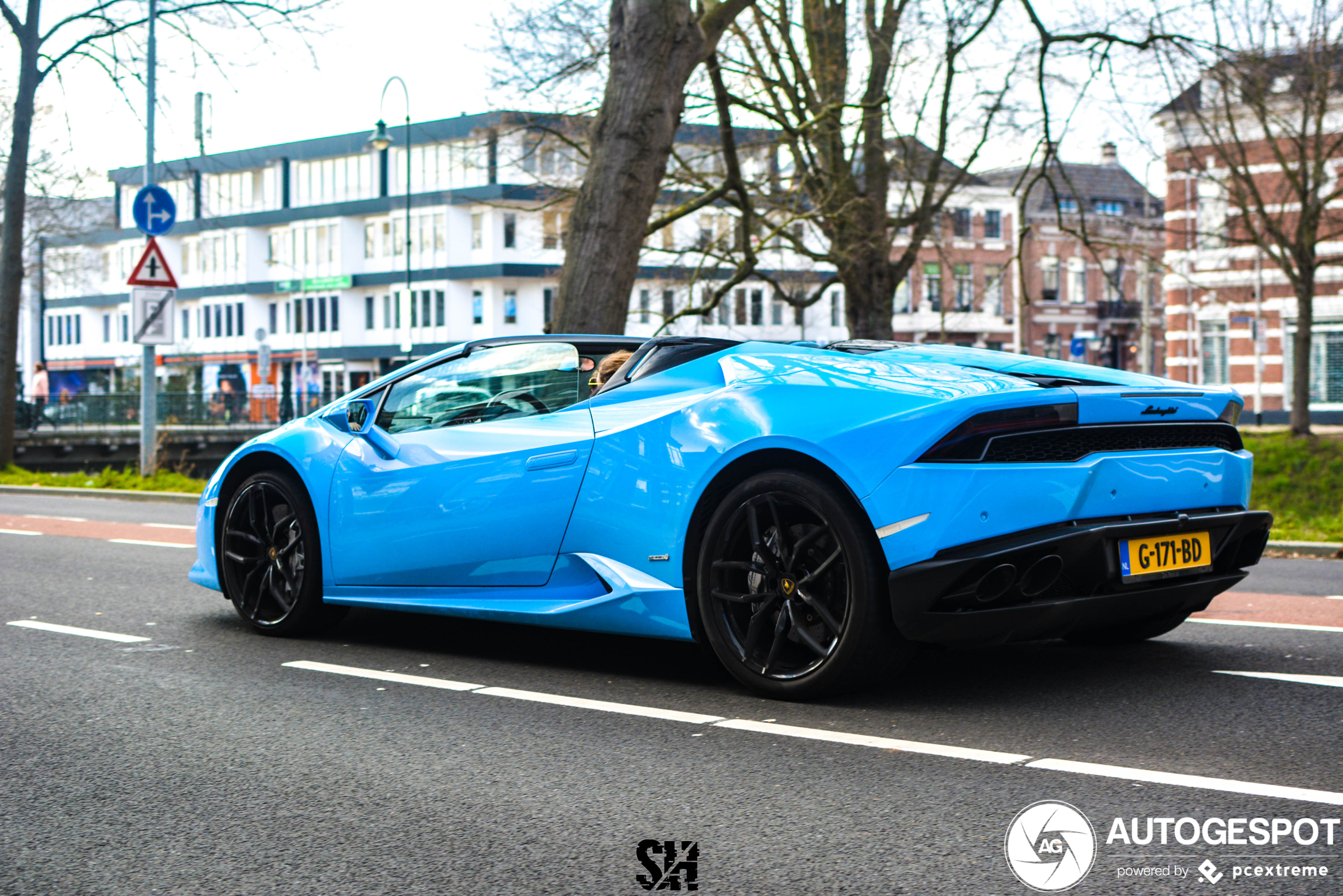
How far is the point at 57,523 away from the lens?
44.8 feet

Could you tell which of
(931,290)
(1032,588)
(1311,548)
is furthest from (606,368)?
(931,290)

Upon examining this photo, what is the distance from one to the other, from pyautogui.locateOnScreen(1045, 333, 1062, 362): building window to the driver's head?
65624 millimetres

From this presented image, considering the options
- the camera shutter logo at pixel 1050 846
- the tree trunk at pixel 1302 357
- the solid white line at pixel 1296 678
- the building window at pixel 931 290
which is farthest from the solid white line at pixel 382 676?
the building window at pixel 931 290

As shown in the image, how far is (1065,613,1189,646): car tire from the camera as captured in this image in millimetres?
5367

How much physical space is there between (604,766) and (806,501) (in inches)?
42.4

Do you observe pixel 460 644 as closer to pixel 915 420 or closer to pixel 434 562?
pixel 434 562

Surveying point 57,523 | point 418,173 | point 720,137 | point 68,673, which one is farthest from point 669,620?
point 418,173

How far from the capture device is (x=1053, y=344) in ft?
229

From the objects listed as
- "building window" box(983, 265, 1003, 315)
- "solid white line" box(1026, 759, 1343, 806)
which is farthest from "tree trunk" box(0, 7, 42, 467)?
"building window" box(983, 265, 1003, 315)

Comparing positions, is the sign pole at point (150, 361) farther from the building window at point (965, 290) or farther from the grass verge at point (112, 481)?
the building window at point (965, 290)

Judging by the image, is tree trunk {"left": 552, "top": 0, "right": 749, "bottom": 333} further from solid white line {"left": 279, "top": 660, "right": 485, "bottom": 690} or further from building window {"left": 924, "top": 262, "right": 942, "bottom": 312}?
building window {"left": 924, "top": 262, "right": 942, "bottom": 312}

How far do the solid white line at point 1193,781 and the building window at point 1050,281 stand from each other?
68247mm

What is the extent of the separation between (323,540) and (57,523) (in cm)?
890

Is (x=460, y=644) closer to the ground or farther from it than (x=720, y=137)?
closer to the ground
